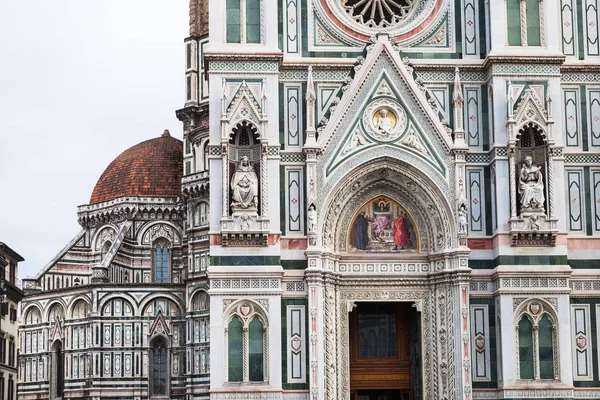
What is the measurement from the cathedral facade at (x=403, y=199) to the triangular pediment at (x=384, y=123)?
35mm

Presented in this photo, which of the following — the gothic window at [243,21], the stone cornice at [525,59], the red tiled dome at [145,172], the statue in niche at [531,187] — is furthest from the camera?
the red tiled dome at [145,172]

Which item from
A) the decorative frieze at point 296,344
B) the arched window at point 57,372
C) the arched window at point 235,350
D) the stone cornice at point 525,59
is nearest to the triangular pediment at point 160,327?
the arched window at point 57,372

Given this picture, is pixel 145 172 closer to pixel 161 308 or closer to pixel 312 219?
pixel 161 308

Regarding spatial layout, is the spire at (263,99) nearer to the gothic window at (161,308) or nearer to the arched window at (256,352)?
the arched window at (256,352)

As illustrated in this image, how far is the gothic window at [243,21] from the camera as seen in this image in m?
30.2

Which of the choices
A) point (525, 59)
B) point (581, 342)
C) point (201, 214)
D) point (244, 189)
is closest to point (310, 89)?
point (244, 189)

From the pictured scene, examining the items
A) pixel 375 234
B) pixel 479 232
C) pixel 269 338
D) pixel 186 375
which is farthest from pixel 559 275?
pixel 186 375

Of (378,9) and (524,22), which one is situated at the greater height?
(378,9)

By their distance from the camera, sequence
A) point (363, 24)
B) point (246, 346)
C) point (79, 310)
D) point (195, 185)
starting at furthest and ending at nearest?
point (79, 310), point (195, 185), point (363, 24), point (246, 346)

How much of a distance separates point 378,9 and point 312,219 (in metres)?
5.65

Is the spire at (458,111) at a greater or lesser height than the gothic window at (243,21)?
lesser

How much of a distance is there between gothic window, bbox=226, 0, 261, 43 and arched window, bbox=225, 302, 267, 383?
595 cm

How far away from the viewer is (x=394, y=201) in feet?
101

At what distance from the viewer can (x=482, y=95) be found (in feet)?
101
